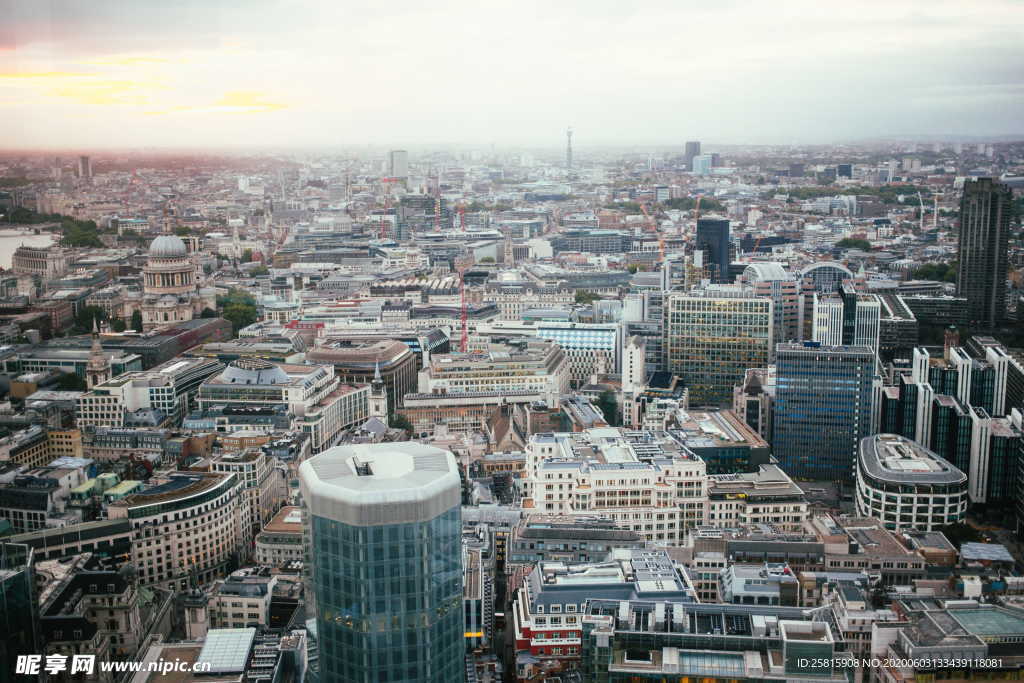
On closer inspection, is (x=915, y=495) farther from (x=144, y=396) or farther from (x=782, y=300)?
(x=144, y=396)

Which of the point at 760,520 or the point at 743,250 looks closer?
the point at 760,520

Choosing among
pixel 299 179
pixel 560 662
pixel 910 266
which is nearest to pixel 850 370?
pixel 560 662

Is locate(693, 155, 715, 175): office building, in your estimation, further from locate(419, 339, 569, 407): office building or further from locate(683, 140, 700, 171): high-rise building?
locate(419, 339, 569, 407): office building

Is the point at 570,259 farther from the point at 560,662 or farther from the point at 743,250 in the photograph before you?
the point at 560,662

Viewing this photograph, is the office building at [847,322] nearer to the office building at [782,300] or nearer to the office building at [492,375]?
the office building at [782,300]

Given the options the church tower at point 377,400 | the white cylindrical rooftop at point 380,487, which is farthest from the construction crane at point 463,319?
the white cylindrical rooftop at point 380,487

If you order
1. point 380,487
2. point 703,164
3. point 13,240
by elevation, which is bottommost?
point 380,487

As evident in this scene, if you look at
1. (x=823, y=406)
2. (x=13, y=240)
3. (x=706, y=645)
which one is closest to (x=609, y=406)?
(x=823, y=406)
